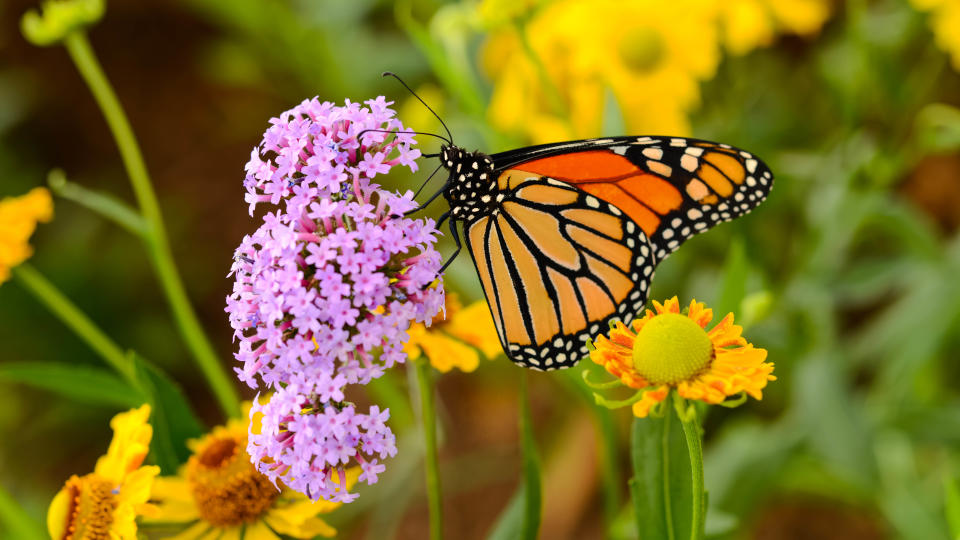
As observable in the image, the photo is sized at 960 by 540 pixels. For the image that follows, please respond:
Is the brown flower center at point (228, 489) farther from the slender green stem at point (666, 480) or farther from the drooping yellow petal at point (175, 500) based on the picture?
the slender green stem at point (666, 480)

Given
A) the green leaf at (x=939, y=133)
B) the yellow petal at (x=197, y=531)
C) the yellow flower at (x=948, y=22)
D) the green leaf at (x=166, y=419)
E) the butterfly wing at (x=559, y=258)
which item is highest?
the yellow flower at (x=948, y=22)

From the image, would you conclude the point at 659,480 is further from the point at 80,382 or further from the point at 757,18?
the point at 757,18

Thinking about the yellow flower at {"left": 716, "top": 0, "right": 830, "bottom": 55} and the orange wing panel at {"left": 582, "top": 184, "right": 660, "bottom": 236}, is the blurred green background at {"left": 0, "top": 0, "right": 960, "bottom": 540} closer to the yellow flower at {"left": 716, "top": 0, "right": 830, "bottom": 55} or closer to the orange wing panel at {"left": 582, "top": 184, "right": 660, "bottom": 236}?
the yellow flower at {"left": 716, "top": 0, "right": 830, "bottom": 55}

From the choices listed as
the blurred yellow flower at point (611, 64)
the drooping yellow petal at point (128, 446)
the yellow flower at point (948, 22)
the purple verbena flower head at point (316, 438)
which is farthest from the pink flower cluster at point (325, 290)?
the yellow flower at point (948, 22)

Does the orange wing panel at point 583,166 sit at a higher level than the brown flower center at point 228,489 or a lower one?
higher

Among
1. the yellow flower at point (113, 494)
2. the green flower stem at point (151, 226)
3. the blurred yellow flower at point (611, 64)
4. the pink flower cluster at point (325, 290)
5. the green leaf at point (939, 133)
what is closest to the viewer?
the pink flower cluster at point (325, 290)

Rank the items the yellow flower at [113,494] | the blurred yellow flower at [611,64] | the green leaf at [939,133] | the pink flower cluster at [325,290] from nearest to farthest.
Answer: the pink flower cluster at [325,290], the yellow flower at [113,494], the green leaf at [939,133], the blurred yellow flower at [611,64]

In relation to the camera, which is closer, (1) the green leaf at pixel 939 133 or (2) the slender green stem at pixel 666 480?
(2) the slender green stem at pixel 666 480

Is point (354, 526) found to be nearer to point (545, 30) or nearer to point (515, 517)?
point (515, 517)
